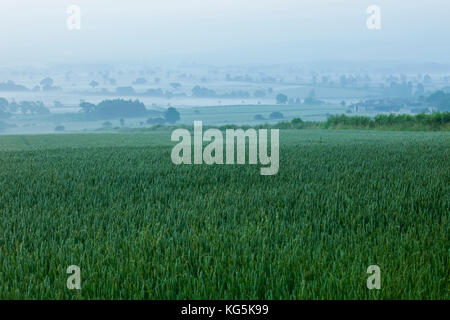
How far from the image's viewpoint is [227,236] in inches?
150

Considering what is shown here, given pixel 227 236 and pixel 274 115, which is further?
pixel 274 115

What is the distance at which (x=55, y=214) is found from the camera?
4.82 m

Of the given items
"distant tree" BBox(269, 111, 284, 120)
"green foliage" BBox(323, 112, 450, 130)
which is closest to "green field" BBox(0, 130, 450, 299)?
"green foliage" BBox(323, 112, 450, 130)

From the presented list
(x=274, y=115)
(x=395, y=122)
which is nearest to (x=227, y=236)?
(x=395, y=122)

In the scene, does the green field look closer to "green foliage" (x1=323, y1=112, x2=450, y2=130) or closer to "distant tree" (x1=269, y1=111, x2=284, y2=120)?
"green foliage" (x1=323, y1=112, x2=450, y2=130)

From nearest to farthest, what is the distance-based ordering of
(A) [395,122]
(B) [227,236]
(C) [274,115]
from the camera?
(B) [227,236]
(A) [395,122]
(C) [274,115]

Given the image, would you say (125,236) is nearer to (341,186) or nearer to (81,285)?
(81,285)

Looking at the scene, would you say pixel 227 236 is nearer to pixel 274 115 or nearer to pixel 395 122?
pixel 395 122

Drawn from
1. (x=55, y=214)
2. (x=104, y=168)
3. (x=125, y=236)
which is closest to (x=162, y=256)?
(x=125, y=236)

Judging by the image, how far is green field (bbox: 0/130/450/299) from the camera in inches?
111

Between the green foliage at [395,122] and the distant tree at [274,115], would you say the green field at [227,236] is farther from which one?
the distant tree at [274,115]

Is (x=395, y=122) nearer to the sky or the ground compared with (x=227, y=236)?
nearer to the ground
